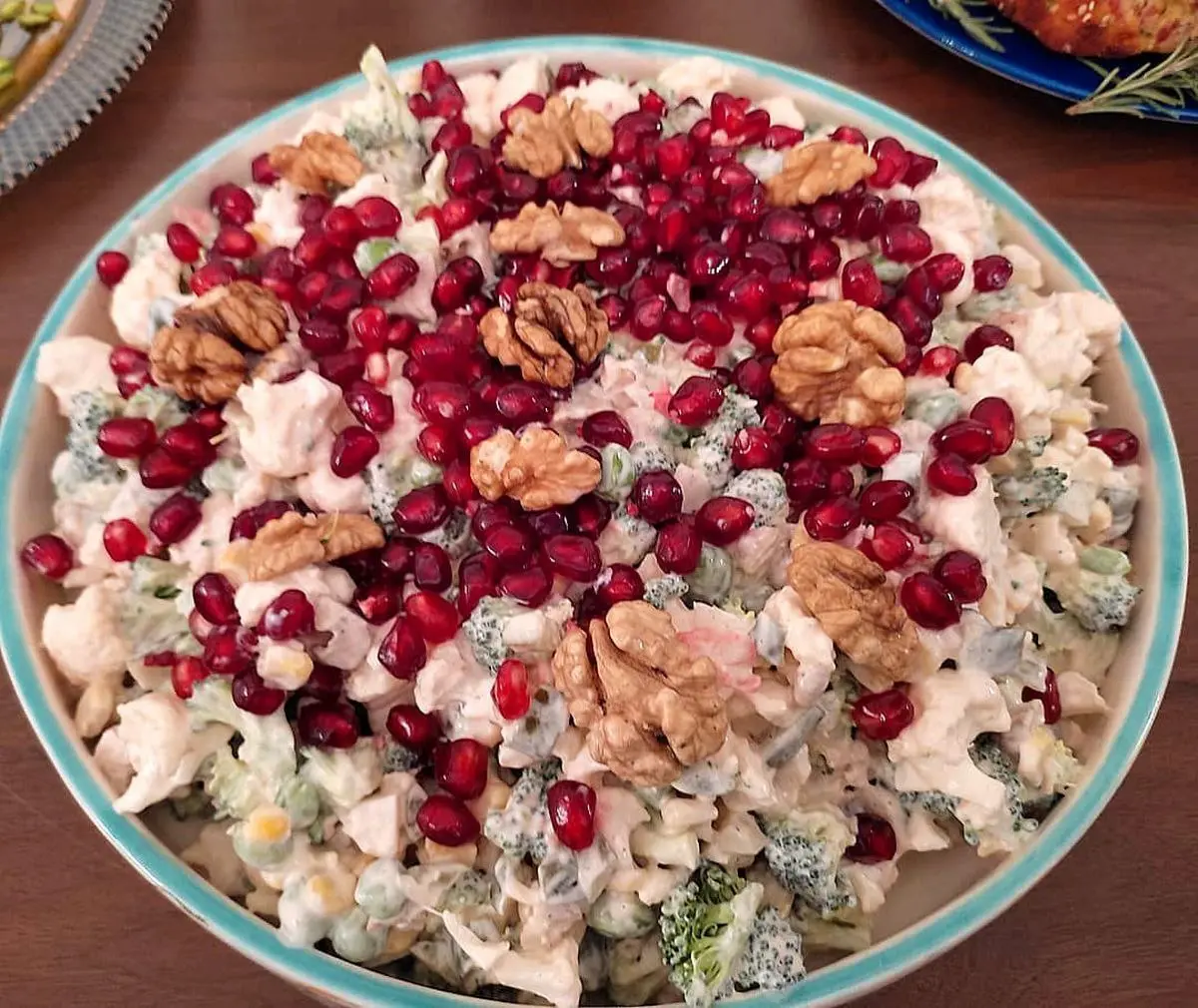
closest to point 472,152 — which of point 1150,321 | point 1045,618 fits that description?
point 1045,618

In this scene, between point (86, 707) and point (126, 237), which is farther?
point (126, 237)

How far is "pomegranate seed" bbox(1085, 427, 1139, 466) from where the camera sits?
1.34m

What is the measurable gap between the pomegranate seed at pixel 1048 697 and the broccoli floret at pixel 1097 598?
100 millimetres

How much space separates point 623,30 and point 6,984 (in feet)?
6.49

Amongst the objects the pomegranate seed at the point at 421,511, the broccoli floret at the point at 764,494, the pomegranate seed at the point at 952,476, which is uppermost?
the pomegranate seed at the point at 952,476

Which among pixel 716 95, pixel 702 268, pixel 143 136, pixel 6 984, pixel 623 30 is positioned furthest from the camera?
pixel 623 30

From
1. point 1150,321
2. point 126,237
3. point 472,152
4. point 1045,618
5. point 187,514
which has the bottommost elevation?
point 187,514

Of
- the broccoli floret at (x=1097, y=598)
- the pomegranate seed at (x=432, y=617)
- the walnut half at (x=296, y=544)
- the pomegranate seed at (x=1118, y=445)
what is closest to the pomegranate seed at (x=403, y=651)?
the pomegranate seed at (x=432, y=617)

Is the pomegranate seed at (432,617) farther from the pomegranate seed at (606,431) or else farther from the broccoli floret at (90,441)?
the broccoli floret at (90,441)

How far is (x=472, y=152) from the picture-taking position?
150 cm

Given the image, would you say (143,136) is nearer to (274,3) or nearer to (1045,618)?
(274,3)

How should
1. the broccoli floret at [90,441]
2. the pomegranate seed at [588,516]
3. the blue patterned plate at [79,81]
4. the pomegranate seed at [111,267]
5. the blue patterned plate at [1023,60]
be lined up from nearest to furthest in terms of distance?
the pomegranate seed at [588,516]
the broccoli floret at [90,441]
the pomegranate seed at [111,267]
the blue patterned plate at [79,81]
the blue patterned plate at [1023,60]

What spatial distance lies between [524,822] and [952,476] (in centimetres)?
62

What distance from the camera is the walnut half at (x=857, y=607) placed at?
1.07 metres
